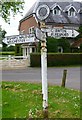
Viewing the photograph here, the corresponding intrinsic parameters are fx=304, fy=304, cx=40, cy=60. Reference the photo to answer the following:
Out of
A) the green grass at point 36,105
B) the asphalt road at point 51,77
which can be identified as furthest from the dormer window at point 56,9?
the green grass at point 36,105

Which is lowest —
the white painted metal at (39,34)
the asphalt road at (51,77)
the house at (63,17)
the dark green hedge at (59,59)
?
the asphalt road at (51,77)

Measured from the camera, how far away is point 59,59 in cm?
3209

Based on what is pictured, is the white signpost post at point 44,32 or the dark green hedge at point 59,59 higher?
the white signpost post at point 44,32

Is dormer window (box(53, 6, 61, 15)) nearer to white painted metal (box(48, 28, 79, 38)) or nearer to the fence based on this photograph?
the fence

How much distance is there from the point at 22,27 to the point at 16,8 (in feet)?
114

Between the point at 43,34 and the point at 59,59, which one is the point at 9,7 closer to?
the point at 43,34

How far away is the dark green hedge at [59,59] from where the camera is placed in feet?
101

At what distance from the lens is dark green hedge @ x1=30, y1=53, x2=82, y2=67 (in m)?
30.8

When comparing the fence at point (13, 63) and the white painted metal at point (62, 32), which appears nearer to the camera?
the white painted metal at point (62, 32)

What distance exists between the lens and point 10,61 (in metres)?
30.8

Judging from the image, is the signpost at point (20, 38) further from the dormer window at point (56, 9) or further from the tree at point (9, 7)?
the dormer window at point (56, 9)

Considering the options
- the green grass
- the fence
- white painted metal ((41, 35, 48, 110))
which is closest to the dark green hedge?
the fence

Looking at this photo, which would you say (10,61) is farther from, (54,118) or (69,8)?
(54,118)

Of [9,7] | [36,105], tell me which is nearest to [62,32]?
[36,105]
